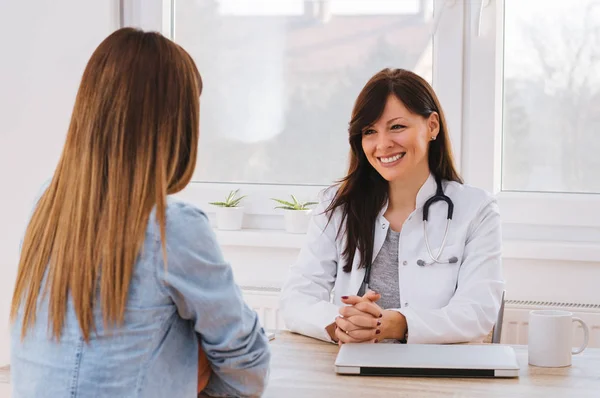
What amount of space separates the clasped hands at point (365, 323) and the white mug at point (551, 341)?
13.1 inches

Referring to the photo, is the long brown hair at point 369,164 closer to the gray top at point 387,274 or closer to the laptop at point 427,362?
the gray top at point 387,274

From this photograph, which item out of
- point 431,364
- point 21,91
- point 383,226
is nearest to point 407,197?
point 383,226

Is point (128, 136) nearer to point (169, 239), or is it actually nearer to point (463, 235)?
point (169, 239)

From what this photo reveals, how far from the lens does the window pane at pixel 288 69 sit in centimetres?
298

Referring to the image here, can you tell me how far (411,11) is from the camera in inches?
116

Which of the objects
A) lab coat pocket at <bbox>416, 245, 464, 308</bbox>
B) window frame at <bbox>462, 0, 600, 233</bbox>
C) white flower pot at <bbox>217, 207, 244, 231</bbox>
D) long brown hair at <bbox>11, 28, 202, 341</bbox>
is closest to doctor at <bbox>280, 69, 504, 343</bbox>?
lab coat pocket at <bbox>416, 245, 464, 308</bbox>

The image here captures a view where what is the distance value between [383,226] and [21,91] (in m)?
1.50

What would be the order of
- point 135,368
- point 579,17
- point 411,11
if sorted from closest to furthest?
point 135,368 < point 579,17 < point 411,11

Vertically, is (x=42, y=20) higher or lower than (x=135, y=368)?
higher

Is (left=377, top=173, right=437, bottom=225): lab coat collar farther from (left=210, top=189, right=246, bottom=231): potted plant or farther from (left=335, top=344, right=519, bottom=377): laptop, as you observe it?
(left=210, top=189, right=246, bottom=231): potted plant

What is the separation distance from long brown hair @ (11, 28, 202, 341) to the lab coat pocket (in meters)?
1.01

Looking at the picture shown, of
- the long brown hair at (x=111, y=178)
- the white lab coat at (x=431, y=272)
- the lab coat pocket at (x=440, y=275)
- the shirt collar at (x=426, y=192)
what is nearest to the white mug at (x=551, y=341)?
the white lab coat at (x=431, y=272)

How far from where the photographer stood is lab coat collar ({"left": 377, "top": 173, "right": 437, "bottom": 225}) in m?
2.20

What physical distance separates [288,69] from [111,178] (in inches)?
77.9
